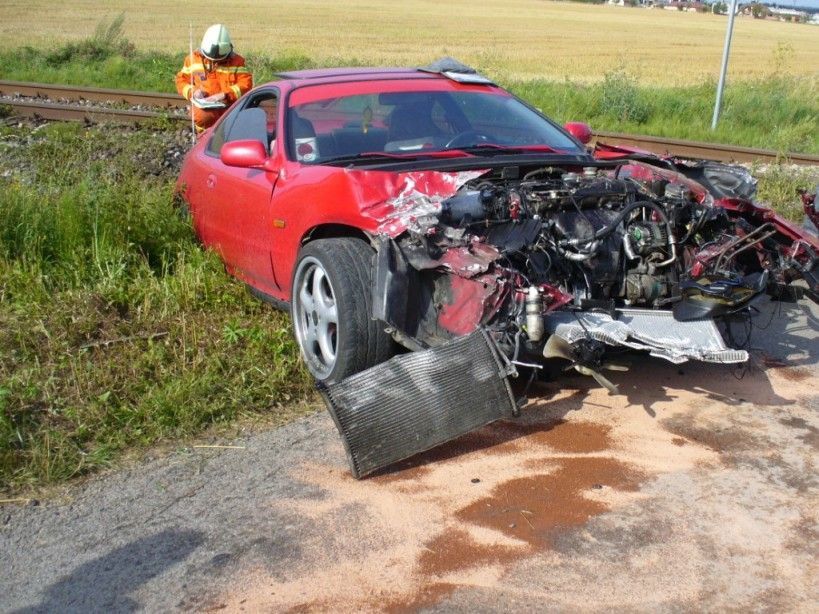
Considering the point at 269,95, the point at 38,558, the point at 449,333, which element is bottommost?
the point at 38,558

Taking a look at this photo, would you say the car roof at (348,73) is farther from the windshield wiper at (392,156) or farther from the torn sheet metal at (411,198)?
the torn sheet metal at (411,198)

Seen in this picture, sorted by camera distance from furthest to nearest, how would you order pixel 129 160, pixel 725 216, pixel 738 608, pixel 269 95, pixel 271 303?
pixel 129 160 → pixel 269 95 → pixel 271 303 → pixel 725 216 → pixel 738 608

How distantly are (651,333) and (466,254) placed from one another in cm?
94

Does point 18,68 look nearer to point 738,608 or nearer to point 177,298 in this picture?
point 177,298

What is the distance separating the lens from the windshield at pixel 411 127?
5.92 metres

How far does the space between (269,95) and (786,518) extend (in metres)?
4.19

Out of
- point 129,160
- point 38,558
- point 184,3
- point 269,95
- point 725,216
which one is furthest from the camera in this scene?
point 184,3

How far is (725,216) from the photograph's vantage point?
5.42 m

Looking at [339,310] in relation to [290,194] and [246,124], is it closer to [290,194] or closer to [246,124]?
[290,194]

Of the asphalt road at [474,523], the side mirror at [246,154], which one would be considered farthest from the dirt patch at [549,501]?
the side mirror at [246,154]

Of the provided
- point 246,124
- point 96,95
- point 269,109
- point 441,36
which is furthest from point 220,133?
point 441,36

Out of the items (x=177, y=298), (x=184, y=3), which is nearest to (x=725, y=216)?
(x=177, y=298)

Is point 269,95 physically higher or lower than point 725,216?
higher

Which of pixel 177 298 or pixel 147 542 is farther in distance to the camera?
pixel 177 298
